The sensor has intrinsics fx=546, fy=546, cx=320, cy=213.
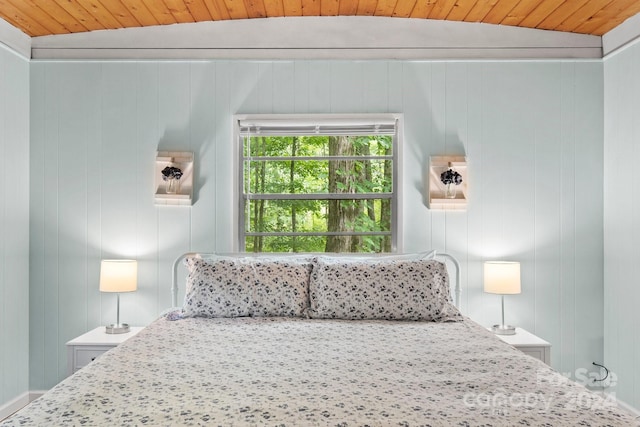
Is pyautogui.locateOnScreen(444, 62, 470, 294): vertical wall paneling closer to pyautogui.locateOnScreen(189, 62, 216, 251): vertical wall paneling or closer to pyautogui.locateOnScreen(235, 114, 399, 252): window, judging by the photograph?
pyautogui.locateOnScreen(235, 114, 399, 252): window

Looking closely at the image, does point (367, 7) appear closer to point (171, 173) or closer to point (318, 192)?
point (318, 192)

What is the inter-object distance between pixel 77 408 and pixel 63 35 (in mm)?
2850

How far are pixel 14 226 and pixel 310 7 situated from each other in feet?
7.52

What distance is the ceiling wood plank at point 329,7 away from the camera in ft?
10.8

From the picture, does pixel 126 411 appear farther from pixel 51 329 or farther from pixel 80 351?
pixel 51 329

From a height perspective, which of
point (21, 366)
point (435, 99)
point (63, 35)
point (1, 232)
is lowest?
point (21, 366)

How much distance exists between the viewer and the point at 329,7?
3.38 metres

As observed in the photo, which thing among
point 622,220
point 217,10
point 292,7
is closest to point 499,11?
point 292,7

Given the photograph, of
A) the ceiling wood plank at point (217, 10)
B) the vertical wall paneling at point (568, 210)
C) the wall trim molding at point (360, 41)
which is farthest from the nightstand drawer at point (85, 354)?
the vertical wall paneling at point (568, 210)

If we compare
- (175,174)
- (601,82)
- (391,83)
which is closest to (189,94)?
(175,174)

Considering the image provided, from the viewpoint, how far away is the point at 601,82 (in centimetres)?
357

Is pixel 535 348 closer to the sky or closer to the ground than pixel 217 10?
closer to the ground

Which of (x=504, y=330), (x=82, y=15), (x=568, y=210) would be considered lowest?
(x=504, y=330)

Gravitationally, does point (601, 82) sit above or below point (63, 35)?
below
